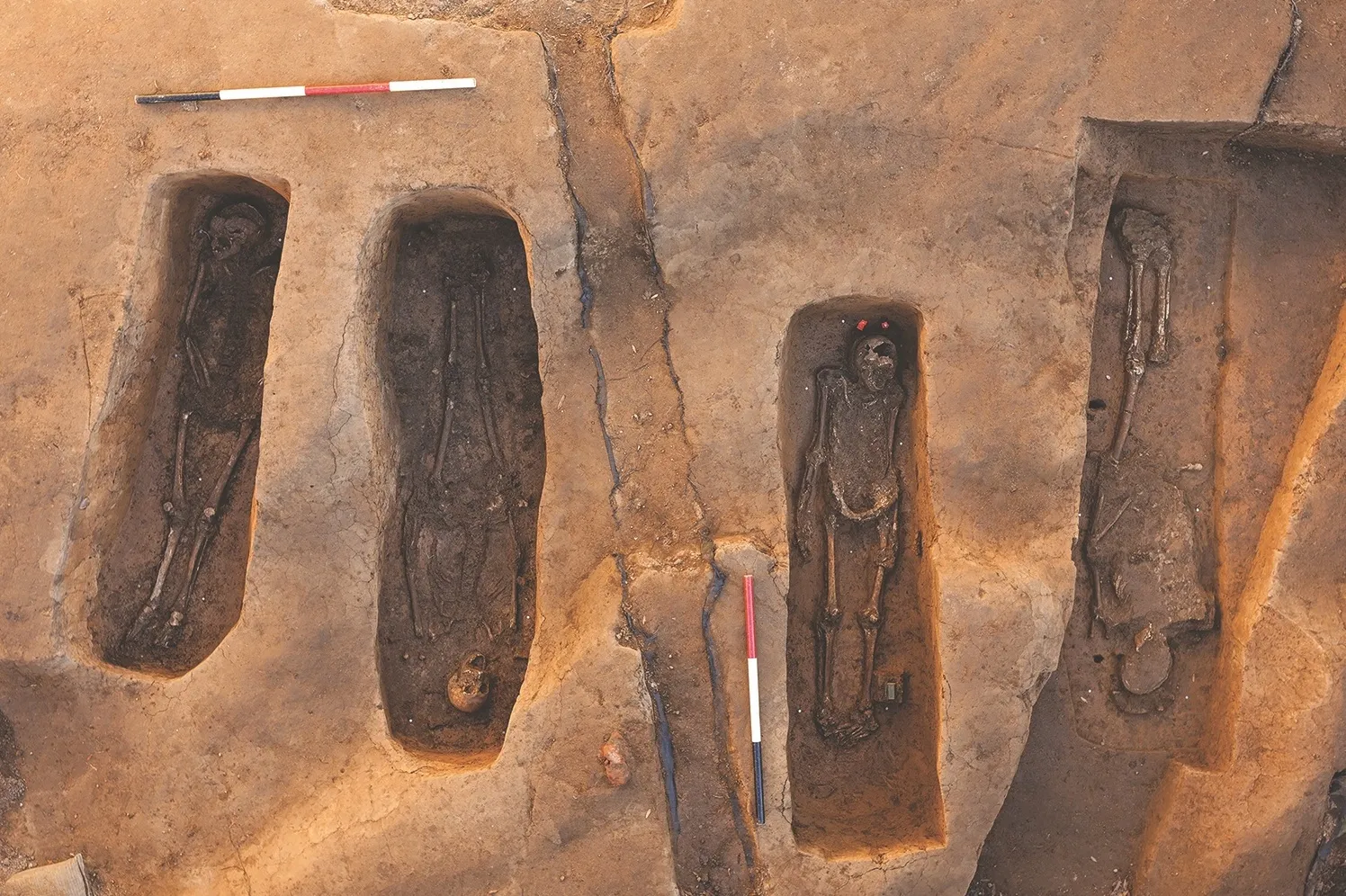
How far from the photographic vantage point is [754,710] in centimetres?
445

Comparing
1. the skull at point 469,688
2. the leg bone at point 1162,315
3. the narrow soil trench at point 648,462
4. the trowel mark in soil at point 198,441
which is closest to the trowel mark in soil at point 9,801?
the trowel mark in soil at point 198,441

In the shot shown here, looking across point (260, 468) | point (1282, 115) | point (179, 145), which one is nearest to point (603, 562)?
point (260, 468)

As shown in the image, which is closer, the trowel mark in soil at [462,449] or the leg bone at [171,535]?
the leg bone at [171,535]

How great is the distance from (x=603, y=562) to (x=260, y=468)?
5.13 ft

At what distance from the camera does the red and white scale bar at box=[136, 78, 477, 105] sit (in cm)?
461

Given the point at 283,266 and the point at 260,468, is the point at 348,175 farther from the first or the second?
the point at 260,468

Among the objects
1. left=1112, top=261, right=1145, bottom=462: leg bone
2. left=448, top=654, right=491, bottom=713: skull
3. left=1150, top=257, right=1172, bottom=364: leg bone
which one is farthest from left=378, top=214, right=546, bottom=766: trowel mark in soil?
left=1150, top=257, right=1172, bottom=364: leg bone

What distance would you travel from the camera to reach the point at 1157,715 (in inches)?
195

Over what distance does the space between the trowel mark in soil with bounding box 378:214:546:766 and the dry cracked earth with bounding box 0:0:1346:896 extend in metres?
0.24

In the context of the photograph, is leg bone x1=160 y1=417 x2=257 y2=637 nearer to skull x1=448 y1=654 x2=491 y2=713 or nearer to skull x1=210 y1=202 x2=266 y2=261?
skull x1=210 y1=202 x2=266 y2=261

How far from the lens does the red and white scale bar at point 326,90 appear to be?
4.61 m

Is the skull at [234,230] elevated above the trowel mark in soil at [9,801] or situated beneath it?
elevated above

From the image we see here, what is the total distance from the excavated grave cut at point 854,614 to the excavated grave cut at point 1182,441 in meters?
0.64

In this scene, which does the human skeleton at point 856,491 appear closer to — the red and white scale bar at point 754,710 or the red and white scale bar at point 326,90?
the red and white scale bar at point 754,710
